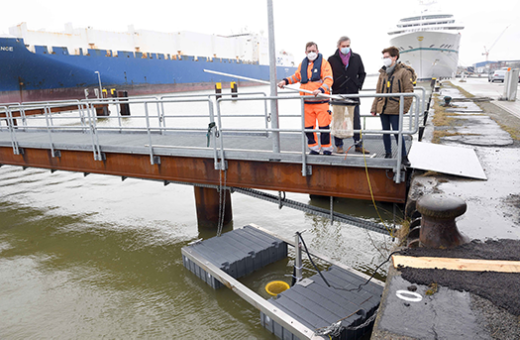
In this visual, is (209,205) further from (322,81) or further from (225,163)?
(322,81)

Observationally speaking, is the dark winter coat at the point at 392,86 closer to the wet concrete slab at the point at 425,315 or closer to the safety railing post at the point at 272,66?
the safety railing post at the point at 272,66

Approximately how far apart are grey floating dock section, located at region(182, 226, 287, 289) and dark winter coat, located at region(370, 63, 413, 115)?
3.22m

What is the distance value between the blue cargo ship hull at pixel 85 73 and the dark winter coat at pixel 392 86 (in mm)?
37211

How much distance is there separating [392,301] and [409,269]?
17.3 inches

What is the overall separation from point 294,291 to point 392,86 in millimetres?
3378

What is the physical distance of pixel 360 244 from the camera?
7.87 metres

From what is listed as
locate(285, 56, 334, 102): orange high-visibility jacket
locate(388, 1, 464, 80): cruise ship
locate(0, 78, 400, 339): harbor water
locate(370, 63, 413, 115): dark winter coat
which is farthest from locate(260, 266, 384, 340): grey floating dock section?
locate(388, 1, 464, 80): cruise ship

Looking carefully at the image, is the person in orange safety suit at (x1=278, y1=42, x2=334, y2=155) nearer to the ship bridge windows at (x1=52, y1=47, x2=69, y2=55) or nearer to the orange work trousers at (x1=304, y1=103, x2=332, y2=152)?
the orange work trousers at (x1=304, y1=103, x2=332, y2=152)

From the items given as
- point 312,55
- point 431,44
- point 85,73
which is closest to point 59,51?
point 85,73

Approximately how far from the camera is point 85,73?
3988cm

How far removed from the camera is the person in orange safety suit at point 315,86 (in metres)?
5.25

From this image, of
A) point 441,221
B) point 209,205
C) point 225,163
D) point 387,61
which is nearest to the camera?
point 441,221

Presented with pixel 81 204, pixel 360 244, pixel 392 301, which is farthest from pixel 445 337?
pixel 81 204

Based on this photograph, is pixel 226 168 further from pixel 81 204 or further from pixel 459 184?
pixel 81 204
